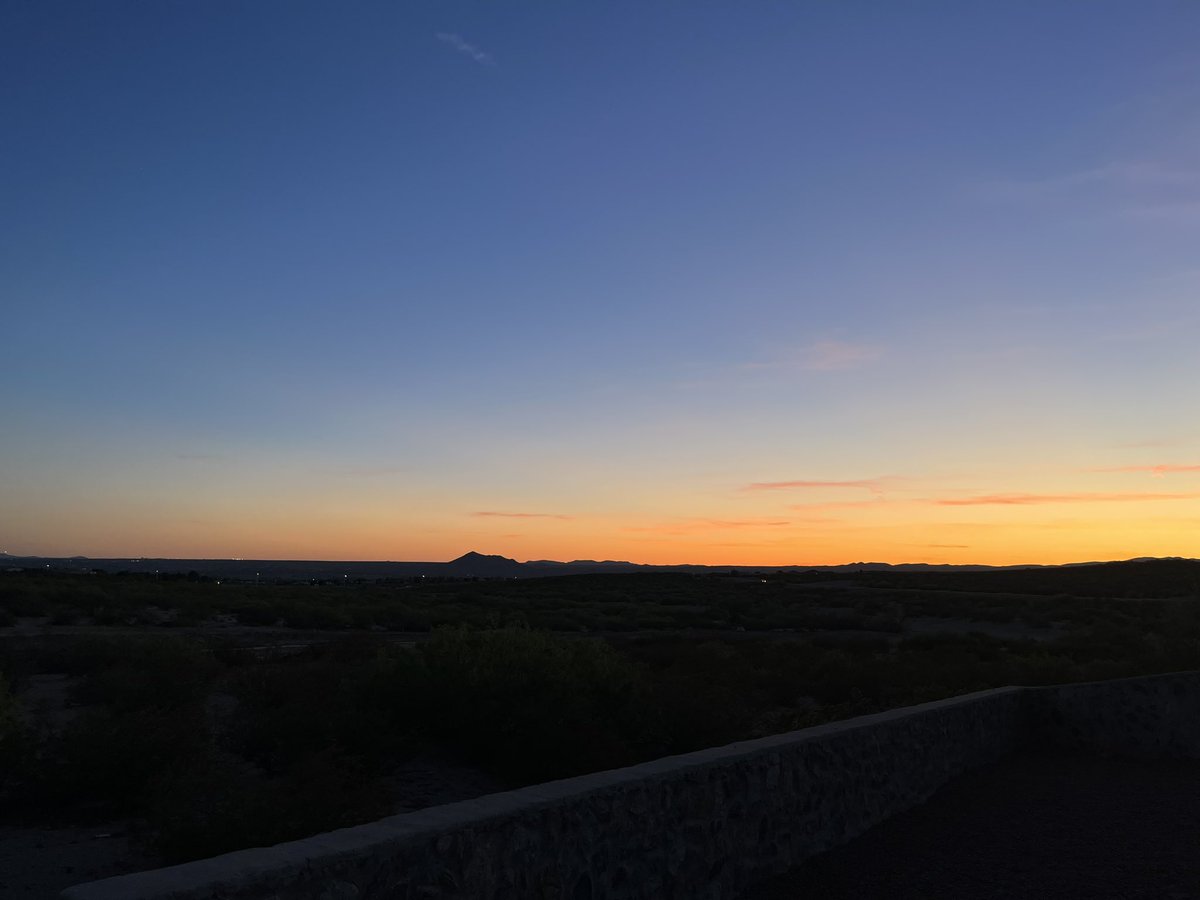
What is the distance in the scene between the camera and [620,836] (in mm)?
5684

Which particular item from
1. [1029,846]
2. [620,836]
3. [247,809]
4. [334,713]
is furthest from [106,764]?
[1029,846]

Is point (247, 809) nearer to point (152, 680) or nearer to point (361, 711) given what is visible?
point (361, 711)

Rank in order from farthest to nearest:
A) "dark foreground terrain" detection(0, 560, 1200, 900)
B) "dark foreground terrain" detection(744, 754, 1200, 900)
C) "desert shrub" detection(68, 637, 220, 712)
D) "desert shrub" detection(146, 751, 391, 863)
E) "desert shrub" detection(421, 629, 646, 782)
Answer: "desert shrub" detection(68, 637, 220, 712) < "desert shrub" detection(421, 629, 646, 782) < "dark foreground terrain" detection(0, 560, 1200, 900) < "dark foreground terrain" detection(744, 754, 1200, 900) < "desert shrub" detection(146, 751, 391, 863)

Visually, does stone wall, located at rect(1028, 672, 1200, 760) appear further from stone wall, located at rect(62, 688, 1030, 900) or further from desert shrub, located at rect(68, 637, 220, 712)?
desert shrub, located at rect(68, 637, 220, 712)

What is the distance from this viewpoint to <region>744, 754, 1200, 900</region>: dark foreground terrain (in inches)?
279

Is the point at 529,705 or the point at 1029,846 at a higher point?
the point at 529,705

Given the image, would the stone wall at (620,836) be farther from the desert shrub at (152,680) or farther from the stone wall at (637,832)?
the desert shrub at (152,680)

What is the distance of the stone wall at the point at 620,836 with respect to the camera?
4066mm

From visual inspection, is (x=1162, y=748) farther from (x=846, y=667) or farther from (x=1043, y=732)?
(x=846, y=667)

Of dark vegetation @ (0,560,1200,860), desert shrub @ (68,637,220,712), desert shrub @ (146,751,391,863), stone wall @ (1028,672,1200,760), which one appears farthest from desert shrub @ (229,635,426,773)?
stone wall @ (1028,672,1200,760)

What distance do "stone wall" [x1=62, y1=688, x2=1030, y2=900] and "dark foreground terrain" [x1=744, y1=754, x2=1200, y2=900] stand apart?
280 mm

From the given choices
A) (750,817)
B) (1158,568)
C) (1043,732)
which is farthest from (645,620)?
(1158,568)

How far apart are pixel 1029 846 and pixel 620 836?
4.53 metres

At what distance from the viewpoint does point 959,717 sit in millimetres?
10867
